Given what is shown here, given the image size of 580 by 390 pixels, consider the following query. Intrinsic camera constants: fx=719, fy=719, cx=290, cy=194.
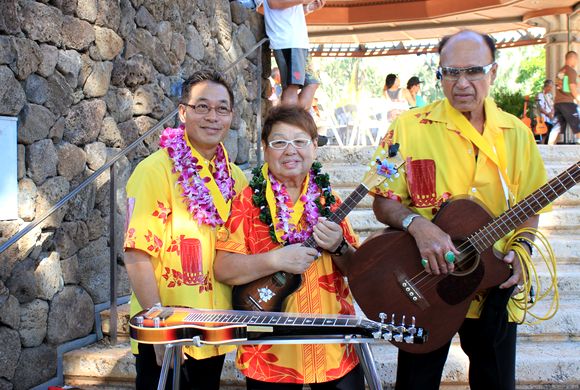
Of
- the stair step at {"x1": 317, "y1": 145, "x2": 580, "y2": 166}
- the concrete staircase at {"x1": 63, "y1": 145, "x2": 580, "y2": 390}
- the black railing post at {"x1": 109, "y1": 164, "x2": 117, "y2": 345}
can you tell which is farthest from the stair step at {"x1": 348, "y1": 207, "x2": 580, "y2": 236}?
the black railing post at {"x1": 109, "y1": 164, "x2": 117, "y2": 345}

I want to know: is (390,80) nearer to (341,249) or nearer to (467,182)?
(467,182)

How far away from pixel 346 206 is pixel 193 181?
622mm

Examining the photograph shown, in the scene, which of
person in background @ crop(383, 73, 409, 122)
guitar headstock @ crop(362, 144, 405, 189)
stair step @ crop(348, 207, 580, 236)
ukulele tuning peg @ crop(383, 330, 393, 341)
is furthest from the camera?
person in background @ crop(383, 73, 409, 122)

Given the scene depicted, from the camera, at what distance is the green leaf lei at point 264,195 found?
2707 mm

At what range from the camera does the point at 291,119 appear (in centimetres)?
272

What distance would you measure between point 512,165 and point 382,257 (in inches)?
24.6

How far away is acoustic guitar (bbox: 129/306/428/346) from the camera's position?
7.14 feet

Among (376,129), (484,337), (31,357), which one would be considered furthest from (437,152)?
(376,129)

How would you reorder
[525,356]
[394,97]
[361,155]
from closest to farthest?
[525,356] → [361,155] → [394,97]

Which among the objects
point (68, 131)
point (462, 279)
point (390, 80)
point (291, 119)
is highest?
point (390, 80)

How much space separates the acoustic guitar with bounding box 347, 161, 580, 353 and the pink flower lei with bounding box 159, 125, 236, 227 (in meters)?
0.59

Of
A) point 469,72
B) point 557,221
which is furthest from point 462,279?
point 557,221

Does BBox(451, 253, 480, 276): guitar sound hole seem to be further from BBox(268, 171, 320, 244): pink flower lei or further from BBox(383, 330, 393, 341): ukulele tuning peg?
BBox(383, 330, 393, 341): ukulele tuning peg

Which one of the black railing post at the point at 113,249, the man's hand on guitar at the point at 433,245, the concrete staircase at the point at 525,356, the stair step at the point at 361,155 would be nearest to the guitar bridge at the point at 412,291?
the man's hand on guitar at the point at 433,245
